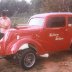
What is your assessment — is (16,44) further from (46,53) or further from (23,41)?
(46,53)

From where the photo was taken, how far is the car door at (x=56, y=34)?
8.29 meters

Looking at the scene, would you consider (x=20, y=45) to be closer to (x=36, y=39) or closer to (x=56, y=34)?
(x=36, y=39)

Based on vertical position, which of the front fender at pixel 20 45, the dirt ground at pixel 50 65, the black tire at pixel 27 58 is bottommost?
the dirt ground at pixel 50 65

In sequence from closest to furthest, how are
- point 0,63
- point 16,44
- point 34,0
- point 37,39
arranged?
point 16,44 < point 37,39 < point 0,63 < point 34,0

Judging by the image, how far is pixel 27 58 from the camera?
303 inches

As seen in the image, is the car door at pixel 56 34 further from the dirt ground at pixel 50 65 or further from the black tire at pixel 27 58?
the black tire at pixel 27 58

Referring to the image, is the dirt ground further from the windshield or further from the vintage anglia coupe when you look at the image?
the windshield

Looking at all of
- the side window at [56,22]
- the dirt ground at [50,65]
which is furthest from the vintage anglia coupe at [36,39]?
the dirt ground at [50,65]

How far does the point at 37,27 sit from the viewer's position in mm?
8211

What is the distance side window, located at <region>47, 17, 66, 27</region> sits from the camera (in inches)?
332

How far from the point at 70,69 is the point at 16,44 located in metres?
2.05

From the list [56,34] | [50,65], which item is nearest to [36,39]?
[56,34]

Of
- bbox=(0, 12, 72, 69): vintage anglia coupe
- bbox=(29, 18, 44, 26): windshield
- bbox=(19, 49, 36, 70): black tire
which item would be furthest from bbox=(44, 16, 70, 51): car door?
bbox=(19, 49, 36, 70): black tire

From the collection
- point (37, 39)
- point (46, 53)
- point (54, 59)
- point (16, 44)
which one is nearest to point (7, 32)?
point (16, 44)
